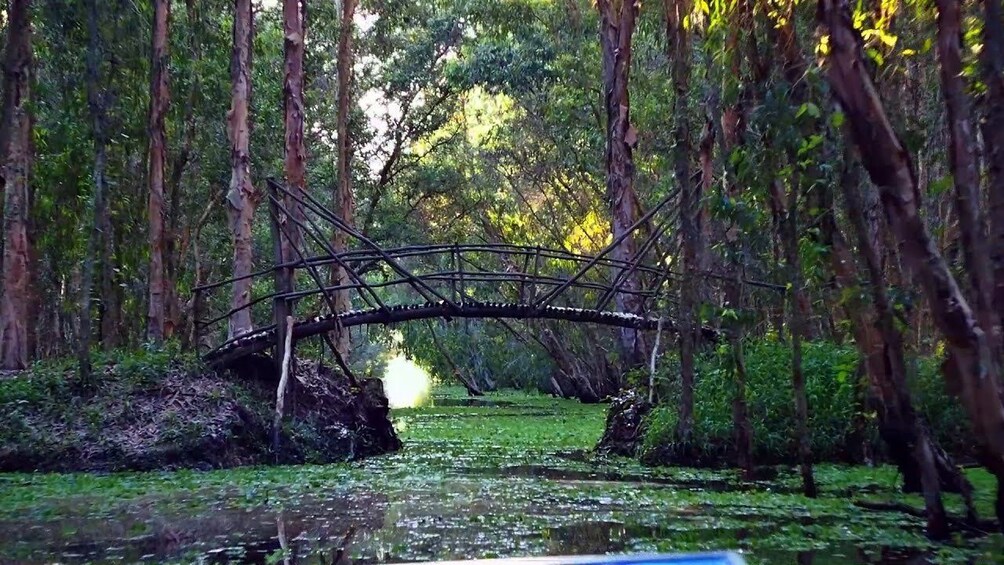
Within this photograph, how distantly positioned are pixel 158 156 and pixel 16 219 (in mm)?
4546

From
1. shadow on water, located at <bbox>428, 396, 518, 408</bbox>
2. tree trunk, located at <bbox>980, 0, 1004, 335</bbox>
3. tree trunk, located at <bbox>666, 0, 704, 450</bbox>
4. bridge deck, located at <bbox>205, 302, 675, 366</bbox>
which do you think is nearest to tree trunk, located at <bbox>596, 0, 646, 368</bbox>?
bridge deck, located at <bbox>205, 302, 675, 366</bbox>

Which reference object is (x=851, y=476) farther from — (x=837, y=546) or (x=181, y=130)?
(x=181, y=130)

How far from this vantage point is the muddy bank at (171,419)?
12.8 meters

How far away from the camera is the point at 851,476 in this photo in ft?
38.0

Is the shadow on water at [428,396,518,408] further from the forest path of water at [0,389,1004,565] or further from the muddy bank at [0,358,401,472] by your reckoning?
the forest path of water at [0,389,1004,565]

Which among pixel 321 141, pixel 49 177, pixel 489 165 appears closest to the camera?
pixel 49 177

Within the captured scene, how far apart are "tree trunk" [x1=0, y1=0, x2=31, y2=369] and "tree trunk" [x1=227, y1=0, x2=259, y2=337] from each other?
3206 mm

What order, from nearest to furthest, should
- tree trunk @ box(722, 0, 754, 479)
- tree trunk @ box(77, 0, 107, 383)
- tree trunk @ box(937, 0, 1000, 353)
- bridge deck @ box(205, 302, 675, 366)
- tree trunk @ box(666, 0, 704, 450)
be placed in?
1. tree trunk @ box(937, 0, 1000, 353)
2. tree trunk @ box(722, 0, 754, 479)
3. tree trunk @ box(666, 0, 704, 450)
4. tree trunk @ box(77, 0, 107, 383)
5. bridge deck @ box(205, 302, 675, 366)

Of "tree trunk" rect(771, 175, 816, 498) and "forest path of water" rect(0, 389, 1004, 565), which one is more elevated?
"tree trunk" rect(771, 175, 816, 498)

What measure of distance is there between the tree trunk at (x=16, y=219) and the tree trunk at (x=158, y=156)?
350 cm


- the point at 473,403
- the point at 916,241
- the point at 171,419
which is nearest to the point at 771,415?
the point at 916,241

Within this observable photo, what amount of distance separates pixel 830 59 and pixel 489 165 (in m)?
25.8

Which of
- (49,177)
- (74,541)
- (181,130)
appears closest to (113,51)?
(49,177)

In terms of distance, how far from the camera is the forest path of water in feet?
24.9
